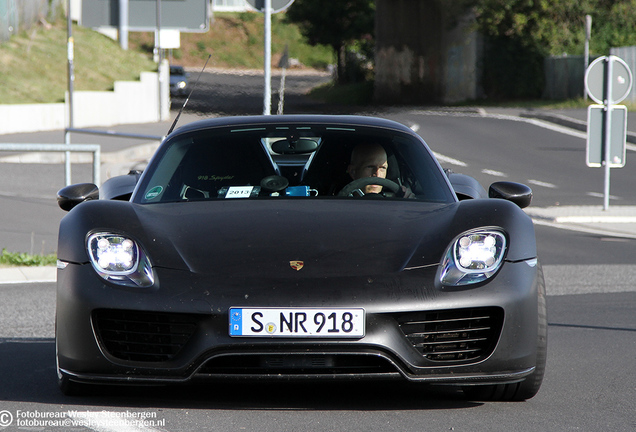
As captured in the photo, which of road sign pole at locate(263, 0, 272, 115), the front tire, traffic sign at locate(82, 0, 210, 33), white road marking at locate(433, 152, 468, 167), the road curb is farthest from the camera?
white road marking at locate(433, 152, 468, 167)

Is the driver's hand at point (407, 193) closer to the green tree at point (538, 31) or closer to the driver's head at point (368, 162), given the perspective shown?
the driver's head at point (368, 162)

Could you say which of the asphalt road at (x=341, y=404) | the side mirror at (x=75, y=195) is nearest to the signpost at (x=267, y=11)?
the side mirror at (x=75, y=195)

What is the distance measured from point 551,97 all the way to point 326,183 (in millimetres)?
39742

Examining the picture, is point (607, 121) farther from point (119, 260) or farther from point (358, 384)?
Result: point (119, 260)

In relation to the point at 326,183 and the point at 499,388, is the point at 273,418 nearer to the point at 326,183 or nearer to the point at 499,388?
the point at 499,388

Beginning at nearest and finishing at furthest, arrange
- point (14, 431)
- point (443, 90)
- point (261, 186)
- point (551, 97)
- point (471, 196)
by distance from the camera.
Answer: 1. point (14, 431)
2. point (261, 186)
3. point (471, 196)
4. point (551, 97)
5. point (443, 90)

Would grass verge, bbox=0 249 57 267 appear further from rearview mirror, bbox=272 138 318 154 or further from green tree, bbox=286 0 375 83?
green tree, bbox=286 0 375 83

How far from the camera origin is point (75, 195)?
5535mm

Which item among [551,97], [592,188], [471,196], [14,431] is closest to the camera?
[14,431]

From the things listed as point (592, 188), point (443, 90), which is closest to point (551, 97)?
point (443, 90)

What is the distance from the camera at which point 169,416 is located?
14.5ft

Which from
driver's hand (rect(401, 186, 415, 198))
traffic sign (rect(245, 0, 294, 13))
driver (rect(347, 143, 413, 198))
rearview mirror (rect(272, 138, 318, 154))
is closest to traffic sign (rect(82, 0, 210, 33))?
traffic sign (rect(245, 0, 294, 13))

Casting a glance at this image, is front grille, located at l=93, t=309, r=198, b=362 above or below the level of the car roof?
below

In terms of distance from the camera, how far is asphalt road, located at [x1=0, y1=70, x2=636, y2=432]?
4402 millimetres
